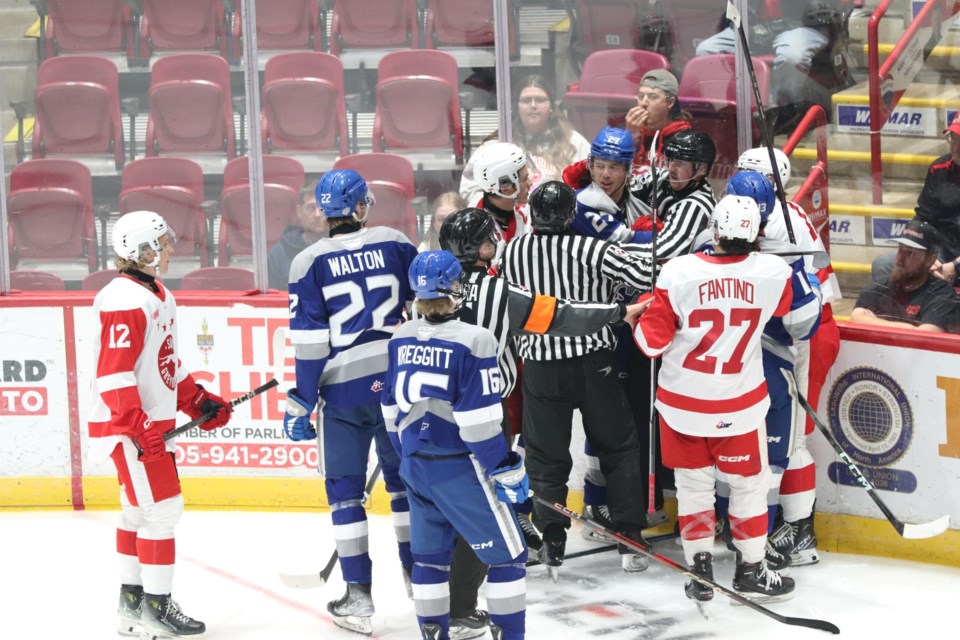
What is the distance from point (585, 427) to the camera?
4934 millimetres

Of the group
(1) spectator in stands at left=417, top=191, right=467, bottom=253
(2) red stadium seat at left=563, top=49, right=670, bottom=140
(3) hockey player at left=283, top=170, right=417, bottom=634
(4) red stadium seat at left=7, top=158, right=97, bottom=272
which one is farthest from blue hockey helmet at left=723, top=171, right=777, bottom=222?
(4) red stadium seat at left=7, top=158, right=97, bottom=272

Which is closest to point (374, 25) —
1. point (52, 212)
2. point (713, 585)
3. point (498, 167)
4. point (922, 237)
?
point (498, 167)

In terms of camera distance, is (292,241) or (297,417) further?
(292,241)

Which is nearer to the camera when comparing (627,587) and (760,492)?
(760,492)

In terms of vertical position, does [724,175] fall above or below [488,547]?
above

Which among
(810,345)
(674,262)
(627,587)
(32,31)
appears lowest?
(627,587)

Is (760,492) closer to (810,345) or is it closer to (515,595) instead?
(810,345)

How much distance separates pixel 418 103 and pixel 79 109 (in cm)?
150

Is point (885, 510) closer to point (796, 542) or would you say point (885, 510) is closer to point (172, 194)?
point (796, 542)

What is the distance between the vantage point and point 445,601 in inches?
159

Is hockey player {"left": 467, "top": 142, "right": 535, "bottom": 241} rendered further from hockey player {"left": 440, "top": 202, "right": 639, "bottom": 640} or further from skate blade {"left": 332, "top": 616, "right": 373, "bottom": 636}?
skate blade {"left": 332, "top": 616, "right": 373, "bottom": 636}

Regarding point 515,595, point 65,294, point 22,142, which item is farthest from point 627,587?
point 22,142

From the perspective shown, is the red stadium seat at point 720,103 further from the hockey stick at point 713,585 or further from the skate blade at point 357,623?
the skate blade at point 357,623

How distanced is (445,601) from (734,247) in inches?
55.3
